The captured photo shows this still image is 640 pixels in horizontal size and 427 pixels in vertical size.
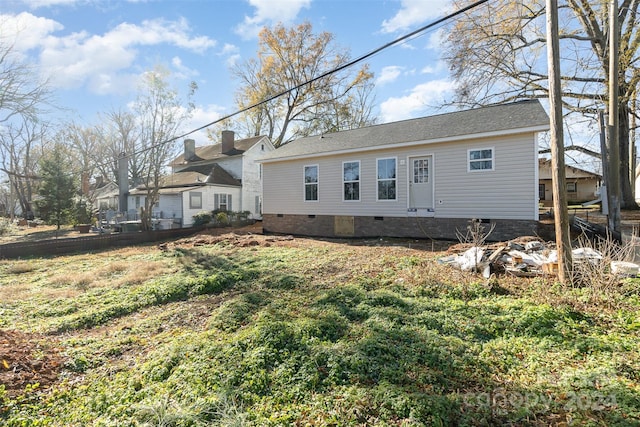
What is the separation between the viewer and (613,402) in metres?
2.41

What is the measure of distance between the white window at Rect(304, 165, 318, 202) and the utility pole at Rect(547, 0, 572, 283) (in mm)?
9198

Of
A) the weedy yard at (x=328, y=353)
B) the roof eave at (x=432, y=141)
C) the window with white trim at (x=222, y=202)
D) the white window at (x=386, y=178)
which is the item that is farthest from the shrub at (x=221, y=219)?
the weedy yard at (x=328, y=353)

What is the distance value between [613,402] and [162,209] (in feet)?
74.0

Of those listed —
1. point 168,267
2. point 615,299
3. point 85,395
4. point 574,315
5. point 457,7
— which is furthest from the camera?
point 457,7

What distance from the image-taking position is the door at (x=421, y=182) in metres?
10.8

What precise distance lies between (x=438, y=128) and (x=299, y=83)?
20075 mm

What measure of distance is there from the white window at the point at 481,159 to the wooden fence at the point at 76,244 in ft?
44.7

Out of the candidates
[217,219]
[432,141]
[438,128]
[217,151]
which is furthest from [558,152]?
[217,151]

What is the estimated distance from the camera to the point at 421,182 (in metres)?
11.0

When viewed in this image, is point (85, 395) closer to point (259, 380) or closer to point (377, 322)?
point (259, 380)

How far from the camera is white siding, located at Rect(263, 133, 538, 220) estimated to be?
29.7 feet

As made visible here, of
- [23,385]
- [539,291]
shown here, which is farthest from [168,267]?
[539,291]

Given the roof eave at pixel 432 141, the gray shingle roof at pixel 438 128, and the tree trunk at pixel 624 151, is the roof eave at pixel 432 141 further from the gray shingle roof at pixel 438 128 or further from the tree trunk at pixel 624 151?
the tree trunk at pixel 624 151

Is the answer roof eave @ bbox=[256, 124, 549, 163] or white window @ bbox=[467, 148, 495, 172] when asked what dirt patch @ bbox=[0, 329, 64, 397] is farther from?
white window @ bbox=[467, 148, 495, 172]
